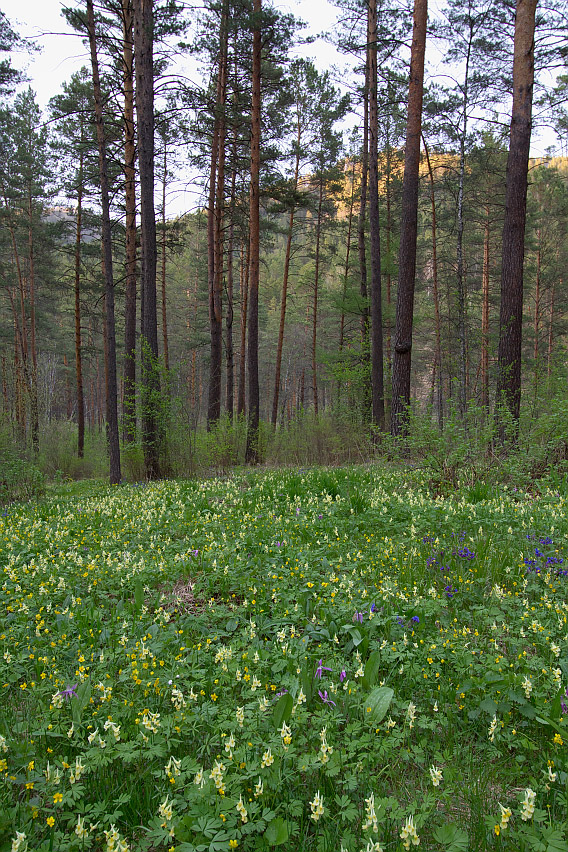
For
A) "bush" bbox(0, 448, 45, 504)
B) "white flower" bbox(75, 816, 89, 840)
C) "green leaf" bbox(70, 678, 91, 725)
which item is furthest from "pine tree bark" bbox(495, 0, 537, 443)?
"bush" bbox(0, 448, 45, 504)

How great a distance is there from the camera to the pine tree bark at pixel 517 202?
8.73 meters

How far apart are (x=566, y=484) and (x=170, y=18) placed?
532 inches

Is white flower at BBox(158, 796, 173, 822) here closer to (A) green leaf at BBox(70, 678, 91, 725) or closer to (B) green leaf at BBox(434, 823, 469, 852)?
(A) green leaf at BBox(70, 678, 91, 725)

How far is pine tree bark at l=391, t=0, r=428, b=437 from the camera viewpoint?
9922mm

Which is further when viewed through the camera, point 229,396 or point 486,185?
point 486,185

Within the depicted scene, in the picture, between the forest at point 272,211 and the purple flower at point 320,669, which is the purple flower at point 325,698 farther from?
the forest at point 272,211

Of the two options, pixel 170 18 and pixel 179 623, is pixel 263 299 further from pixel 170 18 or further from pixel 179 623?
pixel 179 623

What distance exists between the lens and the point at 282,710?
7.18 ft

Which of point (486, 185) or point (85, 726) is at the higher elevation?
point (486, 185)

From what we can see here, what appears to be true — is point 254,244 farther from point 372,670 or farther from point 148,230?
point 372,670

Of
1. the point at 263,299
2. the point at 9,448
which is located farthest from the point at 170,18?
the point at 263,299

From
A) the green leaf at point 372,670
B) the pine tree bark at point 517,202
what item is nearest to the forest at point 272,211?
the pine tree bark at point 517,202

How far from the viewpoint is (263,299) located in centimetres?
4331

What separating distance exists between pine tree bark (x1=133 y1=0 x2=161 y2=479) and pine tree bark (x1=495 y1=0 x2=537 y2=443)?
7429mm
